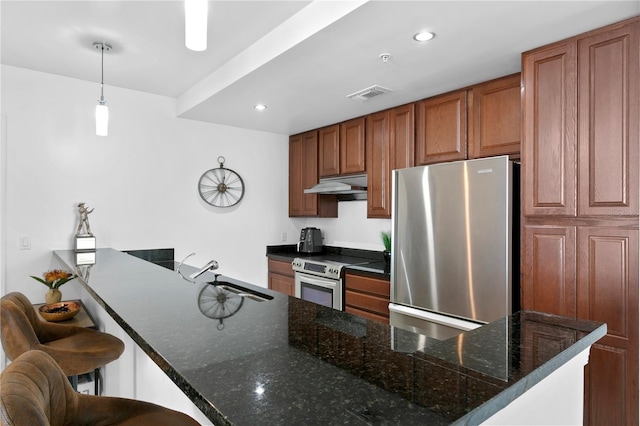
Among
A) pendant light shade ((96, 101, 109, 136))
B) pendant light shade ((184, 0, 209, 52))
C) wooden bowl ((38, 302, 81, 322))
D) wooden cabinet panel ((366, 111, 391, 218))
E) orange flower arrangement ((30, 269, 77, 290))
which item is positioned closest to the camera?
pendant light shade ((184, 0, 209, 52))

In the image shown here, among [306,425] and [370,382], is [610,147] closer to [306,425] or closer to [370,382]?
[370,382]

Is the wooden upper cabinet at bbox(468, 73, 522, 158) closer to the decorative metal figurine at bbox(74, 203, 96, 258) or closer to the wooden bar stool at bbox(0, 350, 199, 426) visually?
the wooden bar stool at bbox(0, 350, 199, 426)

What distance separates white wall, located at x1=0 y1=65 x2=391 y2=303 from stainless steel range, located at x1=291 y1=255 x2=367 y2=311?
53 centimetres

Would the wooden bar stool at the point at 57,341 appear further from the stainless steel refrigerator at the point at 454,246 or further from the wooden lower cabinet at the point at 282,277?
the wooden lower cabinet at the point at 282,277

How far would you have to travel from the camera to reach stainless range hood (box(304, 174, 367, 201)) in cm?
352

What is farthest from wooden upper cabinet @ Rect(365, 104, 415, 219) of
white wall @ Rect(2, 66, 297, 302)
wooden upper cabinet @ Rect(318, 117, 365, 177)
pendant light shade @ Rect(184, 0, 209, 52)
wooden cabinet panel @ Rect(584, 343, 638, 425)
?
pendant light shade @ Rect(184, 0, 209, 52)

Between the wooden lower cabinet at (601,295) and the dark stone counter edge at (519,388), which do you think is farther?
the wooden lower cabinet at (601,295)

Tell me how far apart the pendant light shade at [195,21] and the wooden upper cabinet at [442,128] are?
2024mm

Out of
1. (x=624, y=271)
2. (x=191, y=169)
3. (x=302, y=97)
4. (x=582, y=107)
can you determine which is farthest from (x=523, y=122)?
(x=191, y=169)

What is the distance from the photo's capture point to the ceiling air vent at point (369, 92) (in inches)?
106

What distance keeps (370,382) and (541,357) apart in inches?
17.0

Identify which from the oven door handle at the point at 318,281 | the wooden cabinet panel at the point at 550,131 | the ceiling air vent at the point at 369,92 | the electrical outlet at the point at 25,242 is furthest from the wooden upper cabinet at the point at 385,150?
the electrical outlet at the point at 25,242

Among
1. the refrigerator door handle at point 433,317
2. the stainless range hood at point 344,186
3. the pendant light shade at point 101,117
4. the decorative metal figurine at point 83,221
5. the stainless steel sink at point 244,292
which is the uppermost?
the pendant light shade at point 101,117

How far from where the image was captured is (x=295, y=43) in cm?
204
